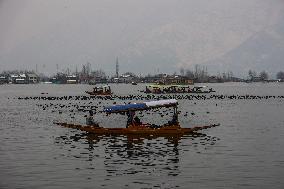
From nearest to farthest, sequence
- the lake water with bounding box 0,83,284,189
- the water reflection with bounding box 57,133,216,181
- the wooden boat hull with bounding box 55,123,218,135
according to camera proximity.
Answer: the lake water with bounding box 0,83,284,189
the water reflection with bounding box 57,133,216,181
the wooden boat hull with bounding box 55,123,218,135

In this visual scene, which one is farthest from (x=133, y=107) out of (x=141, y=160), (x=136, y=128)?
(x=141, y=160)

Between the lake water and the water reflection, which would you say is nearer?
the lake water

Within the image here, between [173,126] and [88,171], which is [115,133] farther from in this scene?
[88,171]

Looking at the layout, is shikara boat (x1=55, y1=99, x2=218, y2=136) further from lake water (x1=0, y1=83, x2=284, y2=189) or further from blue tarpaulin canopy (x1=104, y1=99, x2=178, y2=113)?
lake water (x1=0, y1=83, x2=284, y2=189)

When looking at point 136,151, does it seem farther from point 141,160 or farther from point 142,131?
point 142,131

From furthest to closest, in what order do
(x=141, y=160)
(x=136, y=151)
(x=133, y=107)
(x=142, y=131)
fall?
(x=133, y=107)
(x=142, y=131)
(x=136, y=151)
(x=141, y=160)

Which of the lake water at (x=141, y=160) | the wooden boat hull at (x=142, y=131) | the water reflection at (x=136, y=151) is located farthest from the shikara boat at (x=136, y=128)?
the lake water at (x=141, y=160)

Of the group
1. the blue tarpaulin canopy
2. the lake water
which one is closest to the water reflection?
the lake water

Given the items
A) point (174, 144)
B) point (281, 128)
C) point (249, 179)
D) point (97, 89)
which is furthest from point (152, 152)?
point (97, 89)

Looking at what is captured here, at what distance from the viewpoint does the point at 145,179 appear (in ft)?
92.5

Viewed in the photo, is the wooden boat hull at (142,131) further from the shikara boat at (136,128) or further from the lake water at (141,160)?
the lake water at (141,160)

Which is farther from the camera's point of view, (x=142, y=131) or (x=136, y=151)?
(x=142, y=131)

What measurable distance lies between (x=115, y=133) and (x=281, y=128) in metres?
20.3

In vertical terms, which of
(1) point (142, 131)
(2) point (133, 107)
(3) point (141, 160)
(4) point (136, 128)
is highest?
(2) point (133, 107)
